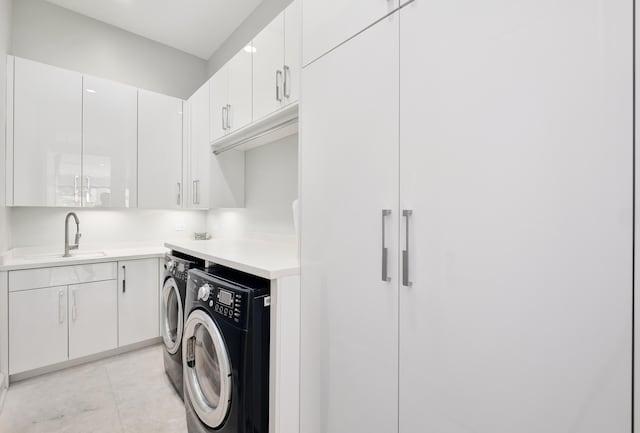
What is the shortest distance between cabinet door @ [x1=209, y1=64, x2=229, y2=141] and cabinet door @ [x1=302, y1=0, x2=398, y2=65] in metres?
1.14

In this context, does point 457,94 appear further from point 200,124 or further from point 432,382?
point 200,124

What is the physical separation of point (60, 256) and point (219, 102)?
201cm

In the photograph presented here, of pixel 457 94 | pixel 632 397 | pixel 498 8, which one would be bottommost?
pixel 632 397

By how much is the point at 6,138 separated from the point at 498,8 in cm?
326

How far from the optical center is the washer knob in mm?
1476

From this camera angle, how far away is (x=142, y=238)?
3246 mm

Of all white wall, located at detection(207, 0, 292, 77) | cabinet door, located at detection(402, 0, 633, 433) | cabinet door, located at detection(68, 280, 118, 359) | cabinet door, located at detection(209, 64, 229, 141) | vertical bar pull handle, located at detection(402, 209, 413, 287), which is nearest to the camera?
cabinet door, located at detection(402, 0, 633, 433)

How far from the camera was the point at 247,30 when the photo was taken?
2.87 m

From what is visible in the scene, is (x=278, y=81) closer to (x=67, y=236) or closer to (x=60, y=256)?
(x=67, y=236)

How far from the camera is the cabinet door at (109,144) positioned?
261 centimetres

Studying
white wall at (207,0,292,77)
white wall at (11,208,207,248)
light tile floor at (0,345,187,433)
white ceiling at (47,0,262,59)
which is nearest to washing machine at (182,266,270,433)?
light tile floor at (0,345,187,433)

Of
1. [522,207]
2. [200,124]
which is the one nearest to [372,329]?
[522,207]

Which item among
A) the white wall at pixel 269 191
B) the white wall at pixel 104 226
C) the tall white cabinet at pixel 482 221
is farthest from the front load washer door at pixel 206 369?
the white wall at pixel 104 226

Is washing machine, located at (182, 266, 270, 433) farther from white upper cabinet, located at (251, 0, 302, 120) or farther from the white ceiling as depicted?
the white ceiling
